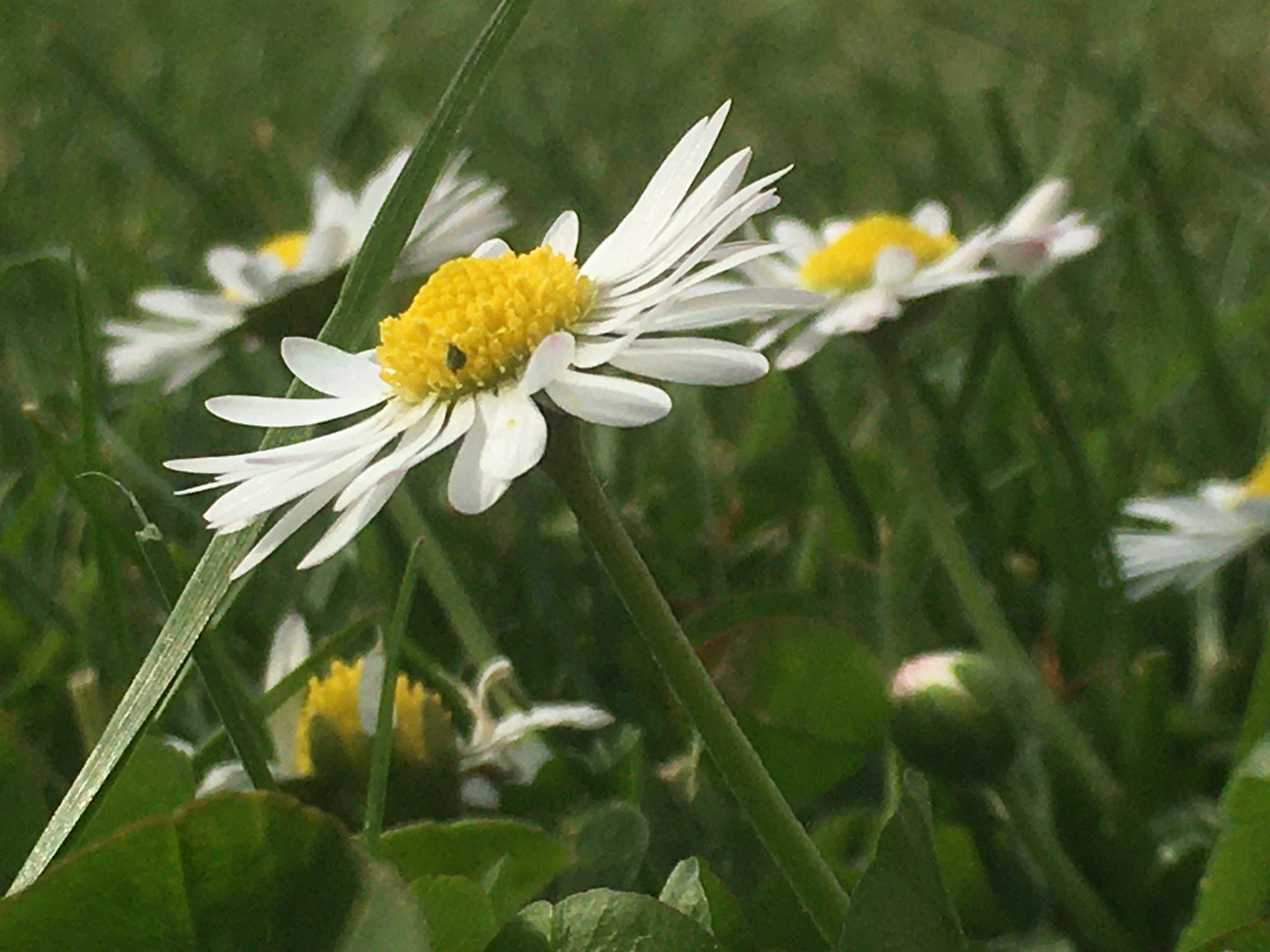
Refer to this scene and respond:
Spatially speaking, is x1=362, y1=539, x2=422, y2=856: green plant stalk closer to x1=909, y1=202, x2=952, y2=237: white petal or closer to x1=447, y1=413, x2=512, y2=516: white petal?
x1=447, y1=413, x2=512, y2=516: white petal

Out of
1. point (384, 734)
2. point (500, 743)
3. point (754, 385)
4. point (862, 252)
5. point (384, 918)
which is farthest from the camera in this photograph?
point (754, 385)

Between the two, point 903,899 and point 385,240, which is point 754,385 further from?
point 903,899

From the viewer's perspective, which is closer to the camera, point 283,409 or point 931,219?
point 283,409

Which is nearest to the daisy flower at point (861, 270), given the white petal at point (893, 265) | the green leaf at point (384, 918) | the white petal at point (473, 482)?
the white petal at point (893, 265)

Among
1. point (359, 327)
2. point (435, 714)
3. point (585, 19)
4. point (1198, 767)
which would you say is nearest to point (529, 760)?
point (435, 714)

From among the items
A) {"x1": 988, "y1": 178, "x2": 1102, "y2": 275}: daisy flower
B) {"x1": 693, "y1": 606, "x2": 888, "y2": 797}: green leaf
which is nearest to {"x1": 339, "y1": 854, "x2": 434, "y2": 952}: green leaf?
{"x1": 693, "y1": 606, "x2": 888, "y2": 797}: green leaf

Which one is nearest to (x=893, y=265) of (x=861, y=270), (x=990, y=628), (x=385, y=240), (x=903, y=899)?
(x=861, y=270)
